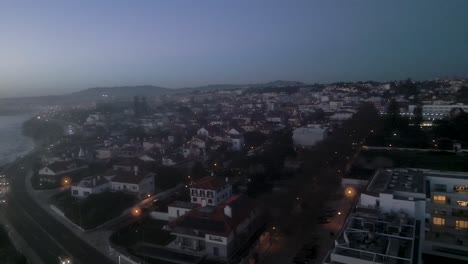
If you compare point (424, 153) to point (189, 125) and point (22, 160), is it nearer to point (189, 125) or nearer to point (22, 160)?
point (189, 125)

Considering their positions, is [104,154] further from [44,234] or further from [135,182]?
[44,234]

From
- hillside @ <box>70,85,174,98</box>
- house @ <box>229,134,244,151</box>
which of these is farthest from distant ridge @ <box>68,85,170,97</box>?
house @ <box>229,134,244,151</box>

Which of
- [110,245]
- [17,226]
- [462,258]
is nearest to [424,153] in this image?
[462,258]

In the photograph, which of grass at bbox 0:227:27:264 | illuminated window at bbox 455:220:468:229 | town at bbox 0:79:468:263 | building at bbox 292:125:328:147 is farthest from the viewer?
building at bbox 292:125:328:147

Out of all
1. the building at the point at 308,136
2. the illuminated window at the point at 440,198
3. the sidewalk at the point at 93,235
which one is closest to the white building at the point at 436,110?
the building at the point at 308,136

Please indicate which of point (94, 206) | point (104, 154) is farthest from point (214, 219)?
point (104, 154)

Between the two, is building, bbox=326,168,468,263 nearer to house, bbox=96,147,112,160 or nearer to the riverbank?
house, bbox=96,147,112,160

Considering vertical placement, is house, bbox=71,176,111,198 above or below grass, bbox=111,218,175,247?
above
